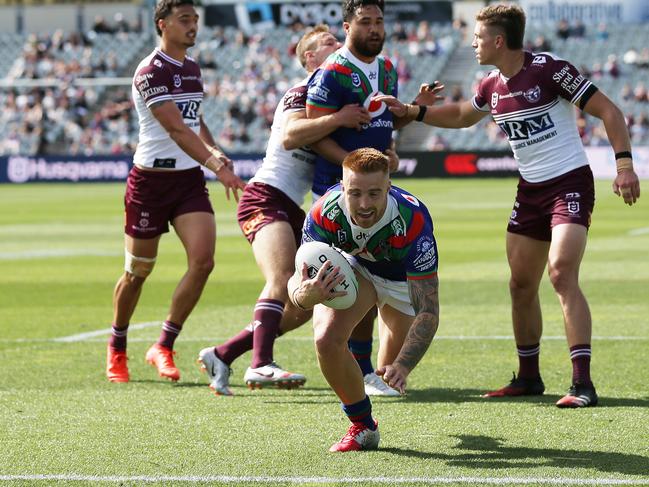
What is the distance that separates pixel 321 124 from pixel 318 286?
2.10m

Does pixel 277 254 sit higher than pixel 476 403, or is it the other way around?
pixel 277 254

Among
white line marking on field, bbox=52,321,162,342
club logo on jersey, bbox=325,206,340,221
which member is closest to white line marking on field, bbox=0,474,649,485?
club logo on jersey, bbox=325,206,340,221

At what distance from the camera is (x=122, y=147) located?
148 feet

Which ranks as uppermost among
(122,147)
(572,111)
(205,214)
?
(572,111)

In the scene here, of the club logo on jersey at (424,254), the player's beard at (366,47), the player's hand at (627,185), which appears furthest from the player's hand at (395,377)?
the player's beard at (366,47)

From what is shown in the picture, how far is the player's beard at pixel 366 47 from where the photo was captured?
→ 7461 millimetres

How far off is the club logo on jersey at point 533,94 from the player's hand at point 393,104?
2.46 ft

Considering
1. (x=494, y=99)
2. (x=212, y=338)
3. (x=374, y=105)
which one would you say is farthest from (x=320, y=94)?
(x=212, y=338)

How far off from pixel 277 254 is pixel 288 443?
6.55 feet

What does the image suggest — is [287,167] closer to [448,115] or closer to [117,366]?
[448,115]

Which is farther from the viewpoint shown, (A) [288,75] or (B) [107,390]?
(A) [288,75]

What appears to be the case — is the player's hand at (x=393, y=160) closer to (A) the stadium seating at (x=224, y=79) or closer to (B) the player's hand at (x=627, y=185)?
(B) the player's hand at (x=627, y=185)

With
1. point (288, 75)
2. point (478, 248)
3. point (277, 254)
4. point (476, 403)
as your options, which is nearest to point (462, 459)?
point (476, 403)

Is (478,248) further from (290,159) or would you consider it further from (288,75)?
(288,75)
